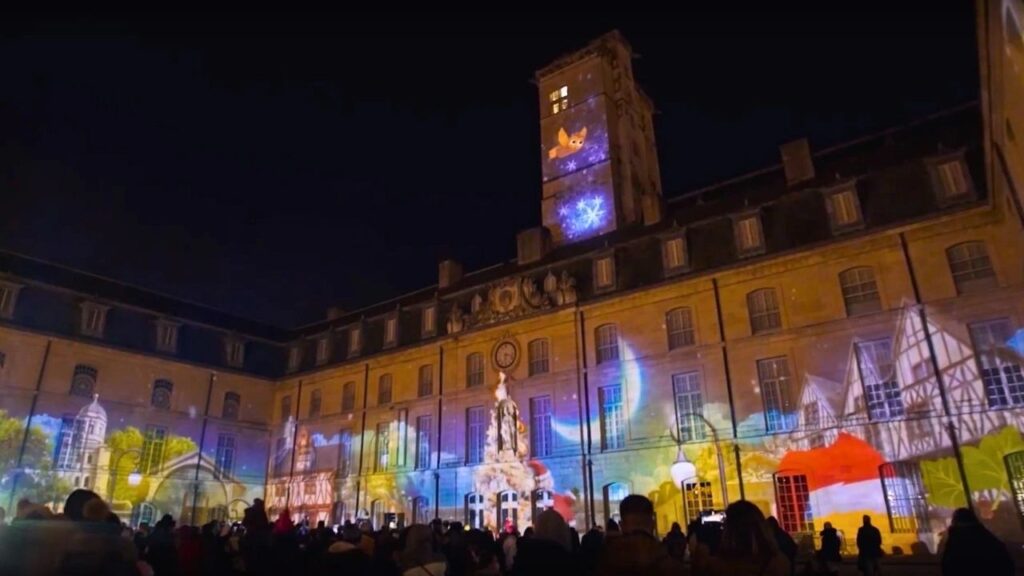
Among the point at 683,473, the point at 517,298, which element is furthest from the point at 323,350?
the point at 683,473

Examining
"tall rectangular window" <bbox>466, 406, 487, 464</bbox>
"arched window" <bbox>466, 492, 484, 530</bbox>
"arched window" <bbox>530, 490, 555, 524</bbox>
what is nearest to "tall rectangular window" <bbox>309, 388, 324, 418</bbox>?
"tall rectangular window" <bbox>466, 406, 487, 464</bbox>

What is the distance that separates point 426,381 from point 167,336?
15209 mm

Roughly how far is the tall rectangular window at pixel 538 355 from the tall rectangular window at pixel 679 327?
564 cm

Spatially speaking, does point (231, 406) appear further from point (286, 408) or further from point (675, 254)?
point (675, 254)

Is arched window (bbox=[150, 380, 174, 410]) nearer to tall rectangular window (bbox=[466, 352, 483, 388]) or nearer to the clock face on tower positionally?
tall rectangular window (bbox=[466, 352, 483, 388])

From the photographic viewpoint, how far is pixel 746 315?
22.1 m

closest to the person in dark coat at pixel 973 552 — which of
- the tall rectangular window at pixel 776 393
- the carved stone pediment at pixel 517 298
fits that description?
the tall rectangular window at pixel 776 393

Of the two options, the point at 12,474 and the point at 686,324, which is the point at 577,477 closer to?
the point at 686,324

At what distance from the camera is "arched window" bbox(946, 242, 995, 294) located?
18.2m

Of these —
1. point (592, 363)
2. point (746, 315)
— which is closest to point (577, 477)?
point (592, 363)

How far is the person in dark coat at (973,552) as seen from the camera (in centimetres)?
504

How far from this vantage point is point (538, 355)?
88.2 feet

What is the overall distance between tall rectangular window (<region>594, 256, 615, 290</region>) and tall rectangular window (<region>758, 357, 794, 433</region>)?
6.99 m

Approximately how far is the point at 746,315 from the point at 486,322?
38.9ft
